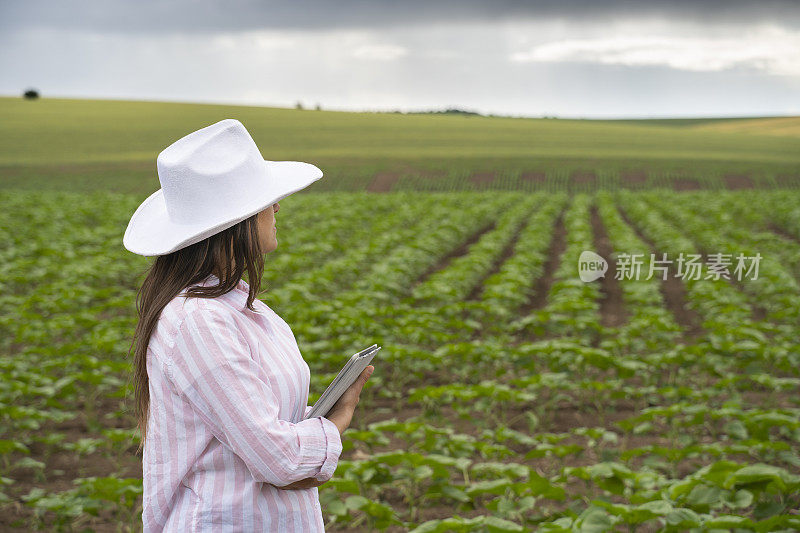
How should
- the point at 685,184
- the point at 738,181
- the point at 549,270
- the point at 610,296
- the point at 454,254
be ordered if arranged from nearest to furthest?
the point at 610,296
the point at 549,270
the point at 454,254
the point at 738,181
the point at 685,184

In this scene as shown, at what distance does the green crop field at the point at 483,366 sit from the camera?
11.7 ft

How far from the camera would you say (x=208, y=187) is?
1.67 meters

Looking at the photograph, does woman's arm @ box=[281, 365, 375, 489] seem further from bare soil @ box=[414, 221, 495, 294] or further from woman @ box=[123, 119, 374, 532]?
bare soil @ box=[414, 221, 495, 294]

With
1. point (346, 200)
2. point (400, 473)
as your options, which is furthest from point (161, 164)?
point (346, 200)

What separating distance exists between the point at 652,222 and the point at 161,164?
16.4 metres

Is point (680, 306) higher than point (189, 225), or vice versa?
point (189, 225)

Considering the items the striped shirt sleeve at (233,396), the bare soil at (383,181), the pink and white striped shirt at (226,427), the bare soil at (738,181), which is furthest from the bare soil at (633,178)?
the striped shirt sleeve at (233,396)

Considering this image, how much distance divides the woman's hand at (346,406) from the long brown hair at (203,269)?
1.04 ft

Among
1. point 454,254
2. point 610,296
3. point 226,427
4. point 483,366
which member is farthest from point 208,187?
point 454,254

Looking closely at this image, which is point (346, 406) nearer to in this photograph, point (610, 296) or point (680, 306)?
point (680, 306)

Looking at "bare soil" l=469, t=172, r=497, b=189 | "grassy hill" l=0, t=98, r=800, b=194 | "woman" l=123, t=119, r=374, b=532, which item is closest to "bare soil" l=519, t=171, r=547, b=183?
"grassy hill" l=0, t=98, r=800, b=194

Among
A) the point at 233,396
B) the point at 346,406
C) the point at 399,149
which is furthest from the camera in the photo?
the point at 399,149

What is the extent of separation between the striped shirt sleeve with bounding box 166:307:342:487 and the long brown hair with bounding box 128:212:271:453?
10 cm

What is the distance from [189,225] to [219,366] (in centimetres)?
34
